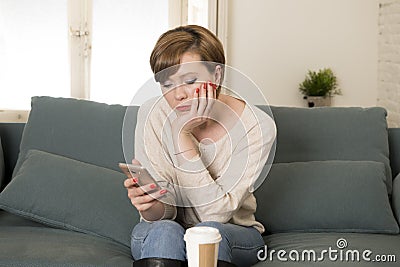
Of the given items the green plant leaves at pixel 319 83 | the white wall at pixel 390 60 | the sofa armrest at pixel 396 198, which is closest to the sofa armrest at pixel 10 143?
the sofa armrest at pixel 396 198

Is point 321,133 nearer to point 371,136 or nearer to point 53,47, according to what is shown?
point 371,136

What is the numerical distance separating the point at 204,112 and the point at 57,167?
0.83 m

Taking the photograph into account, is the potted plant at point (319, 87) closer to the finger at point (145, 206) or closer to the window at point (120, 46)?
the window at point (120, 46)

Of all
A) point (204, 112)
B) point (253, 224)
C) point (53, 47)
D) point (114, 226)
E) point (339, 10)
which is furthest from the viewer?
point (339, 10)

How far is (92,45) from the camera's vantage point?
4.07 m

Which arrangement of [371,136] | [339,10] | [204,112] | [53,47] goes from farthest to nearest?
[339,10] → [53,47] → [371,136] → [204,112]

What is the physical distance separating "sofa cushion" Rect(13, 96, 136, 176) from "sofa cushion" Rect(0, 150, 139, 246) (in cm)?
11

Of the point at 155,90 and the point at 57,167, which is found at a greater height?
the point at 155,90

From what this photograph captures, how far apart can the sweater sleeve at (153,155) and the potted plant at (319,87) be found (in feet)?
7.34

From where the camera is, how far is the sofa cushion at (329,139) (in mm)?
2775

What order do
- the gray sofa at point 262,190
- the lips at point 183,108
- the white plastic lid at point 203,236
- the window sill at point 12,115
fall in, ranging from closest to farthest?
the white plastic lid at point 203,236
the lips at point 183,108
the gray sofa at point 262,190
the window sill at point 12,115

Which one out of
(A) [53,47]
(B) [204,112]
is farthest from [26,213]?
(A) [53,47]

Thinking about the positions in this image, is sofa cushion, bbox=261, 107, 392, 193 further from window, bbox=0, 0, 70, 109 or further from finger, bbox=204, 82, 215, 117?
window, bbox=0, 0, 70, 109

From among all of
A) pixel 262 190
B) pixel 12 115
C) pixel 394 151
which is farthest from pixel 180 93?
pixel 12 115
